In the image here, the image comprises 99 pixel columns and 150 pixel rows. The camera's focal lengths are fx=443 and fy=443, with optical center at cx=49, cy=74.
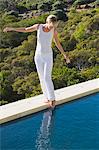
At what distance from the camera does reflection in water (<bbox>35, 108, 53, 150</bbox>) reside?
3.10 metres

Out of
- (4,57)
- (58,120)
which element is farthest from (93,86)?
(4,57)

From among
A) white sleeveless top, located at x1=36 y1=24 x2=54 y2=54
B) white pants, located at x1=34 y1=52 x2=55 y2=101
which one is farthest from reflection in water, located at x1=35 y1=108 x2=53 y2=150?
white sleeveless top, located at x1=36 y1=24 x2=54 y2=54

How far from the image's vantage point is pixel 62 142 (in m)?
3.18

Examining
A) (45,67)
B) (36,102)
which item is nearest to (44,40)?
(45,67)

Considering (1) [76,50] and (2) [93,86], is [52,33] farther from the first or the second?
(1) [76,50]

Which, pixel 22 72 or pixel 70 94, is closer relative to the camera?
pixel 70 94

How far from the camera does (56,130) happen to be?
11.2 ft

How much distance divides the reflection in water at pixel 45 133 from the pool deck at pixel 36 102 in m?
0.09

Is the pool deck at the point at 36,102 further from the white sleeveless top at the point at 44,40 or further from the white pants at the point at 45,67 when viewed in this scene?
the white sleeveless top at the point at 44,40

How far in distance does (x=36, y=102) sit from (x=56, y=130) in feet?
1.74

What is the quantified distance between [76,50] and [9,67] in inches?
81.0

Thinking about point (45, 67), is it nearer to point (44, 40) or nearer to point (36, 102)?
point (44, 40)

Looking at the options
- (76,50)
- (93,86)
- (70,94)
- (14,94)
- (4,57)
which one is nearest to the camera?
(70,94)

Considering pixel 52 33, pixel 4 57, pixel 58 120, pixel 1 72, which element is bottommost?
pixel 58 120
